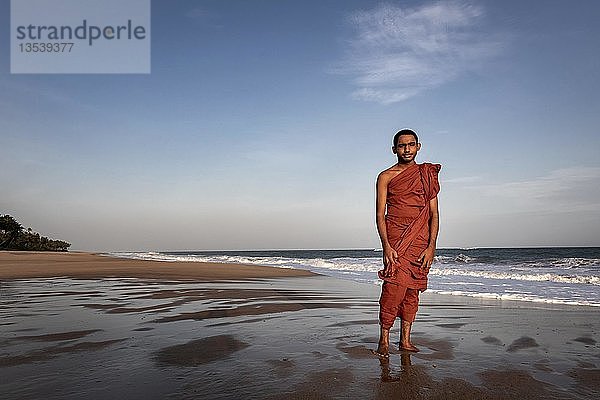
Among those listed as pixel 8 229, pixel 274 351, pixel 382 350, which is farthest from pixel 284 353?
pixel 8 229

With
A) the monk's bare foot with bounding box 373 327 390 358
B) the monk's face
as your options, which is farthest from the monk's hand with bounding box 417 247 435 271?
the monk's face

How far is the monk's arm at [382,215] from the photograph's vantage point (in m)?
4.33

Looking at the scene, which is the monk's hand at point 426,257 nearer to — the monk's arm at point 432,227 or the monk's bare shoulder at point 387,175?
the monk's arm at point 432,227

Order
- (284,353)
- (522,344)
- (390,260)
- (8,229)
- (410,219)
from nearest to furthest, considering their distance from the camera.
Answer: (284,353) < (390,260) < (410,219) < (522,344) < (8,229)

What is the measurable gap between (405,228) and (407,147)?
788 mm

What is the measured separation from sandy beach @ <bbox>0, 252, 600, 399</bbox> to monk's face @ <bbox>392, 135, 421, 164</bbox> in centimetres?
184

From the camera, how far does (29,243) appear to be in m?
42.4

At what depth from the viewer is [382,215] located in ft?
14.5

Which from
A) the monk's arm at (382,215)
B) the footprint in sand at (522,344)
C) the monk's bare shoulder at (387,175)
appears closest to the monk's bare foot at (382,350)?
the monk's arm at (382,215)

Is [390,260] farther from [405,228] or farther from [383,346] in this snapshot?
[383,346]

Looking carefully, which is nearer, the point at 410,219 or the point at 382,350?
the point at 382,350

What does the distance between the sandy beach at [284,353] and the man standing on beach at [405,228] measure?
0.44 metres

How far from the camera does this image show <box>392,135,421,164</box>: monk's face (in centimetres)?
444

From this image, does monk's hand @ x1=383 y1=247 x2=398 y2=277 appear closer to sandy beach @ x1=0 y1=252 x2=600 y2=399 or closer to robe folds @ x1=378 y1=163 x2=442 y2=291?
robe folds @ x1=378 y1=163 x2=442 y2=291
